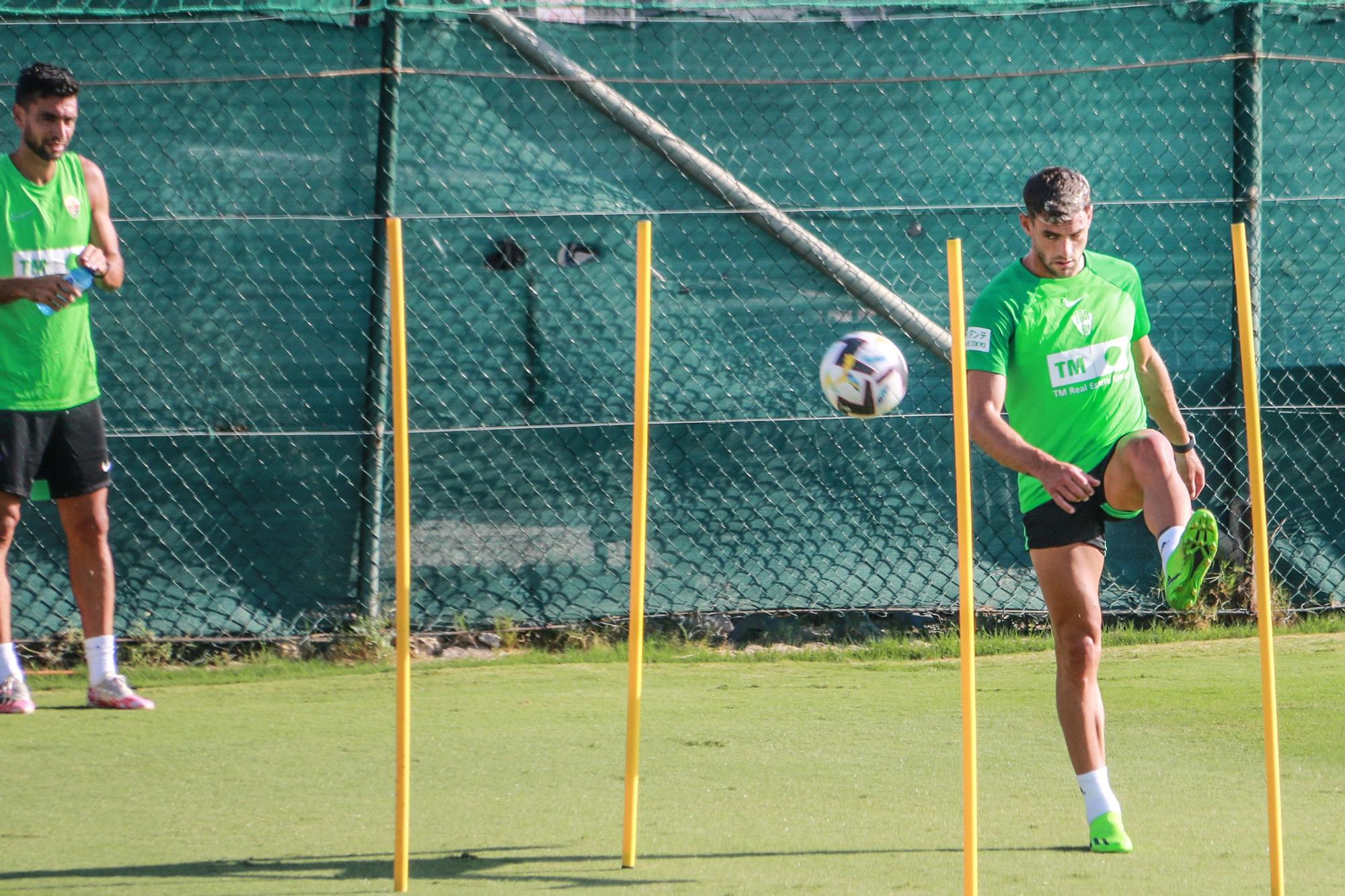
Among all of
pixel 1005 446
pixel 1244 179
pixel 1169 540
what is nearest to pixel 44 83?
pixel 1005 446

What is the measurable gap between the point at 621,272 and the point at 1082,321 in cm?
293

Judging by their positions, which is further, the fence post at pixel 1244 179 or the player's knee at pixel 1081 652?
the fence post at pixel 1244 179

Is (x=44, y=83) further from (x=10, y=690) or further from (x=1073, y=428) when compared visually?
(x=1073, y=428)

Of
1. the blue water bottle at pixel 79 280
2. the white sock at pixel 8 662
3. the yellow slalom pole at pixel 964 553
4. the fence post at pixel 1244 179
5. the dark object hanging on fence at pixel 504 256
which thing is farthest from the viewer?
the fence post at pixel 1244 179

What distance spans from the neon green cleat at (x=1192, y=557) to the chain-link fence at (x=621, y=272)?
3001mm

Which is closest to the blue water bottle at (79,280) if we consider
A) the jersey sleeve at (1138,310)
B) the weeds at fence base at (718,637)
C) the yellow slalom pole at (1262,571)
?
the weeds at fence base at (718,637)

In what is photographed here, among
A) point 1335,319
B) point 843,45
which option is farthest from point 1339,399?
point 843,45

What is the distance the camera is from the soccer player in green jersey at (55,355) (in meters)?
5.06

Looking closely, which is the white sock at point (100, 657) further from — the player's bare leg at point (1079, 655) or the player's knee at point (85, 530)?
the player's bare leg at point (1079, 655)

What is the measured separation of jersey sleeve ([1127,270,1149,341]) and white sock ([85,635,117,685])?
3.71m

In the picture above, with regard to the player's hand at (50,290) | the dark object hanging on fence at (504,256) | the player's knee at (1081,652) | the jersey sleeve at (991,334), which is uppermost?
the dark object hanging on fence at (504,256)

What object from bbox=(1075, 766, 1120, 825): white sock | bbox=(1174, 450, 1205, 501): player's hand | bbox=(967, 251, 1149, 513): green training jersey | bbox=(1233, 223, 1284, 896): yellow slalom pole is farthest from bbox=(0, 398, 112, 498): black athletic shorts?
bbox=(1233, 223, 1284, 896): yellow slalom pole

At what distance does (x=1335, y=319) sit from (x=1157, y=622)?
64.0 inches

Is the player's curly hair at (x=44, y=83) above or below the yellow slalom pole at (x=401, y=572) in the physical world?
above
